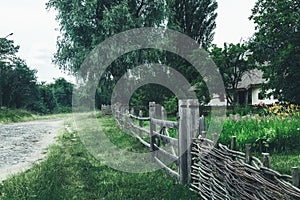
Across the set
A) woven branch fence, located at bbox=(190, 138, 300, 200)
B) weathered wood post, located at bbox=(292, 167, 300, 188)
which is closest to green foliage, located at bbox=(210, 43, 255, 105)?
woven branch fence, located at bbox=(190, 138, 300, 200)

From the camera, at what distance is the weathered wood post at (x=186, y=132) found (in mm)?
4246

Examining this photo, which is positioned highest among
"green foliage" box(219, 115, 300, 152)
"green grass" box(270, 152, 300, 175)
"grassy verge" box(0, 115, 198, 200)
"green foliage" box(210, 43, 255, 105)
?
"green foliage" box(210, 43, 255, 105)

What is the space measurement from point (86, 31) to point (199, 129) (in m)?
19.6

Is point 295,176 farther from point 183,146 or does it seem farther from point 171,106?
point 171,106

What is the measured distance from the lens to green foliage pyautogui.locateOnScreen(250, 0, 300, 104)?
1570 cm

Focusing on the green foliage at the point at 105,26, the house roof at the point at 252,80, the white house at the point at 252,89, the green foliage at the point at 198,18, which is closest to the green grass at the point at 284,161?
the green foliage at the point at 105,26

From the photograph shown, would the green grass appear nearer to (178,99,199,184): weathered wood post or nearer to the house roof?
(178,99,199,184): weathered wood post

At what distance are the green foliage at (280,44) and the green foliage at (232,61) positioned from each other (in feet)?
6.35

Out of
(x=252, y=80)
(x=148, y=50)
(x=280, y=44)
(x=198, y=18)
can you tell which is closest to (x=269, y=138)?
(x=280, y=44)

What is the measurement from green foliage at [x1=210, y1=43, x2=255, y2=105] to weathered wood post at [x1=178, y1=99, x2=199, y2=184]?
1736 cm

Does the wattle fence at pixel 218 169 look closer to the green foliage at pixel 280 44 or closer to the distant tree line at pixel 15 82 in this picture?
the green foliage at pixel 280 44

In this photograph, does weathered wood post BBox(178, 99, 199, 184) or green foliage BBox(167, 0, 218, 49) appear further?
green foliage BBox(167, 0, 218, 49)

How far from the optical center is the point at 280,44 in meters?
17.5

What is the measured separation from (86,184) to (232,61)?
61.4 ft
